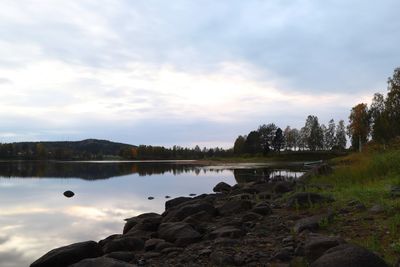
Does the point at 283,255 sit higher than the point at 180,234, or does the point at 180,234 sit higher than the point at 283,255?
the point at 283,255

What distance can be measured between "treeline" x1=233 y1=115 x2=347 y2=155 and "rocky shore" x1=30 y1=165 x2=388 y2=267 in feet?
419

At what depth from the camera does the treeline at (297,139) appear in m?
138

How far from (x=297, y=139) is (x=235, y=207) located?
455ft

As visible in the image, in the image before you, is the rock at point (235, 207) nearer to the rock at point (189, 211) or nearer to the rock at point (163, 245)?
the rock at point (189, 211)

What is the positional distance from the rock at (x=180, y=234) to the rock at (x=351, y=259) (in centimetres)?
501

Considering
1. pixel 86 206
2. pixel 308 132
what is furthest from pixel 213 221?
pixel 308 132

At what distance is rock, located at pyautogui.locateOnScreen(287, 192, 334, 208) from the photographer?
40.9 feet

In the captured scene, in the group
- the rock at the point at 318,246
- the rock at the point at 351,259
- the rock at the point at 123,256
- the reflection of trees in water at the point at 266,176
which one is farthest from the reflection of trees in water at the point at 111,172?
the rock at the point at 351,259

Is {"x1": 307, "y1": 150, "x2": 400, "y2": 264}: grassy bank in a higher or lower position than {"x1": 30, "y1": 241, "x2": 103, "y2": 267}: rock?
higher

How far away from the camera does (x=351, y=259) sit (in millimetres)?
6137

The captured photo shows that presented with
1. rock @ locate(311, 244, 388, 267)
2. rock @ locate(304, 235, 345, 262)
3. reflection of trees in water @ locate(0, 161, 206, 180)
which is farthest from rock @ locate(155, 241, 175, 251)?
reflection of trees in water @ locate(0, 161, 206, 180)

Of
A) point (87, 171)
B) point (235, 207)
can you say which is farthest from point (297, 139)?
point (235, 207)

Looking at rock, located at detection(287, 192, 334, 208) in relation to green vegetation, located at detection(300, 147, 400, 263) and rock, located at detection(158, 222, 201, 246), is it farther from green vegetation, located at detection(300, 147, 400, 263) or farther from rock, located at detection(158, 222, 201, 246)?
rock, located at detection(158, 222, 201, 246)

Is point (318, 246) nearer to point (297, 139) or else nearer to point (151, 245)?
point (151, 245)
